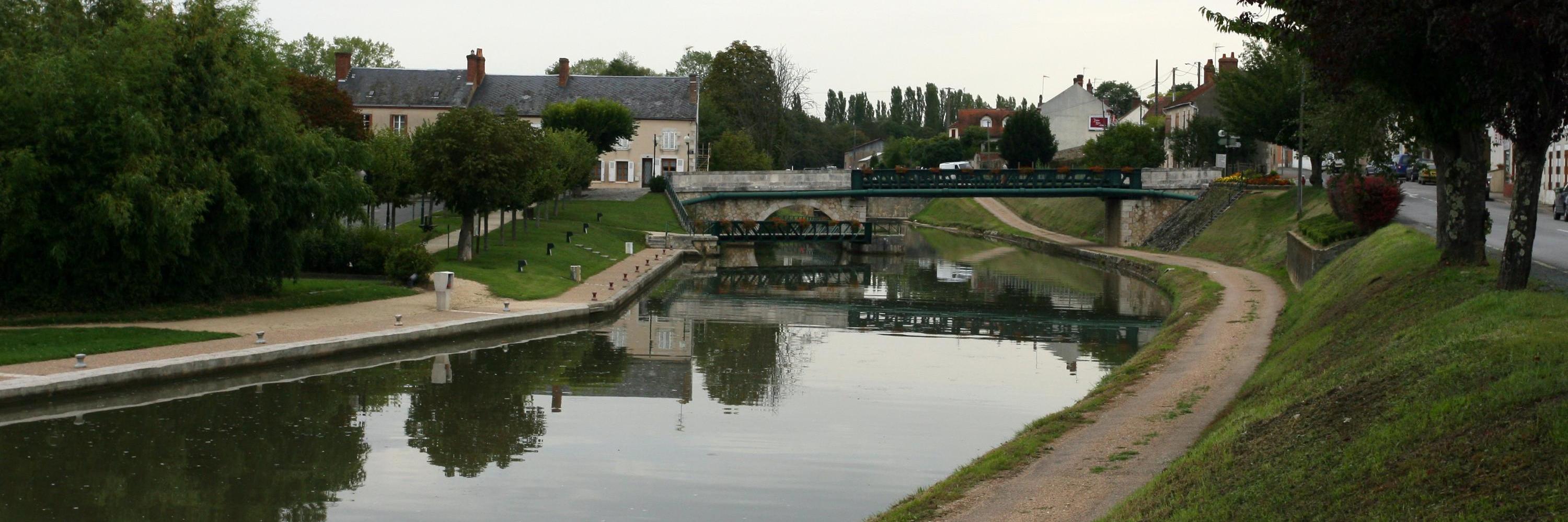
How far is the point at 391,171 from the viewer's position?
39406 millimetres

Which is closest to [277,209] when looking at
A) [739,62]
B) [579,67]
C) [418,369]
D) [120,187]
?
[120,187]

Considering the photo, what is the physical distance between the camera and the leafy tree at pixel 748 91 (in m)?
96.8

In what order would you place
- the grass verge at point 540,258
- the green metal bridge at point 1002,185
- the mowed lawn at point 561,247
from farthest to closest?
the green metal bridge at point 1002,185 < the mowed lawn at point 561,247 < the grass verge at point 540,258

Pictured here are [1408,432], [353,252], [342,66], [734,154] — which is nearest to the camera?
[1408,432]

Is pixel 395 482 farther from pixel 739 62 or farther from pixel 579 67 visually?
pixel 579 67

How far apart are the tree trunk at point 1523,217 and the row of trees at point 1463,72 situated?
0.01 meters

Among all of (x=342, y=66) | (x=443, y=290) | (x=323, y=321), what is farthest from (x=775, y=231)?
(x=323, y=321)

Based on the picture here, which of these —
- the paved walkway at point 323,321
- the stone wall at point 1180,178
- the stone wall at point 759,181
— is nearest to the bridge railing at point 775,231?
the stone wall at point 759,181

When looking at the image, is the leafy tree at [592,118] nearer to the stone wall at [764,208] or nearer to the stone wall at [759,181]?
the stone wall at [759,181]

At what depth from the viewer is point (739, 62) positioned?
96.7 m

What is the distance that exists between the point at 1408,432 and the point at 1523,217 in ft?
24.7

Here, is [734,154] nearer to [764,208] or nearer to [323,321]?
[764,208]

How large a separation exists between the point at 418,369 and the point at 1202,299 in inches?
754

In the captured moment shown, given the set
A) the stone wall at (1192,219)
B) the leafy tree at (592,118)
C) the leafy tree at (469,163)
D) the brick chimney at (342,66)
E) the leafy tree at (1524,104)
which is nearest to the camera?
the leafy tree at (1524,104)
